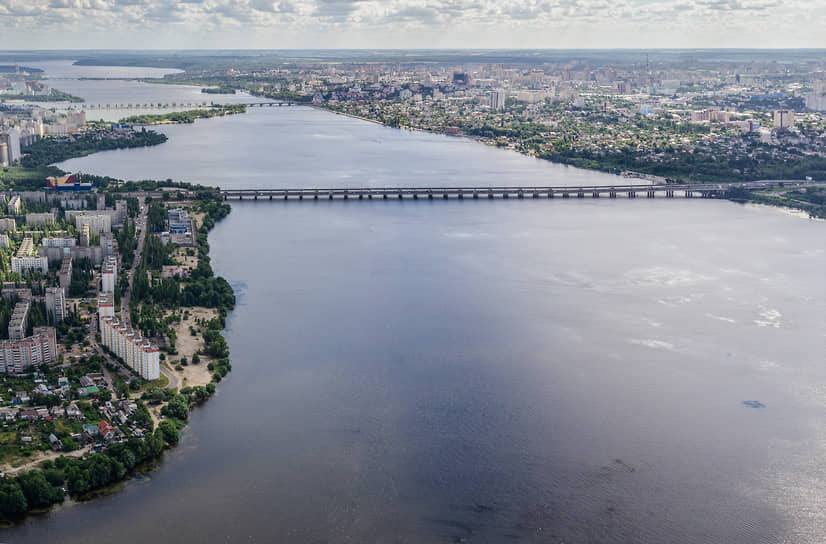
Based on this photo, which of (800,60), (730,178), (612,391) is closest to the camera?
(612,391)

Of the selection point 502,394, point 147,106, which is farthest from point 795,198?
point 147,106

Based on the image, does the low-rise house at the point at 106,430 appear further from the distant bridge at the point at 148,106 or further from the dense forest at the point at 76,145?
the distant bridge at the point at 148,106

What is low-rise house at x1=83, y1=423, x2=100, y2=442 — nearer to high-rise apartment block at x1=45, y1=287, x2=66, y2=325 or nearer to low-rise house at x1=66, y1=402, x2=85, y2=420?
low-rise house at x1=66, y1=402, x2=85, y2=420

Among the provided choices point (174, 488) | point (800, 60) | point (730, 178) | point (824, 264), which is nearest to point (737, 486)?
point (174, 488)

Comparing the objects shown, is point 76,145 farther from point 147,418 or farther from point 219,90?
point 219,90

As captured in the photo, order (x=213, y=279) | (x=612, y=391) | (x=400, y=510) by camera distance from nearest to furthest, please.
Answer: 1. (x=400, y=510)
2. (x=612, y=391)
3. (x=213, y=279)

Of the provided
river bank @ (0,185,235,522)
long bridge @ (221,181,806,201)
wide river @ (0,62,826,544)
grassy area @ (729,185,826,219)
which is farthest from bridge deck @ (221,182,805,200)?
river bank @ (0,185,235,522)

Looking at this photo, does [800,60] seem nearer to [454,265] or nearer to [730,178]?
[730,178]
